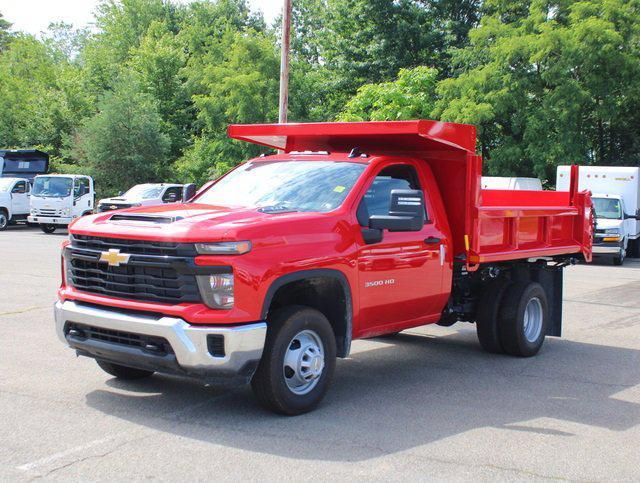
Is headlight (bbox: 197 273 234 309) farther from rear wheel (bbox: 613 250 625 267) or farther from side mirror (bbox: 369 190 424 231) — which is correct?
rear wheel (bbox: 613 250 625 267)

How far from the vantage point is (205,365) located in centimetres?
585

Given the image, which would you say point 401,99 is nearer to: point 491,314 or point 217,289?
point 491,314

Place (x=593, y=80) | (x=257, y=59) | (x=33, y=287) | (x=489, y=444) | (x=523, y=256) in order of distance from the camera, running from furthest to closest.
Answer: (x=257, y=59) → (x=593, y=80) → (x=33, y=287) → (x=523, y=256) → (x=489, y=444)

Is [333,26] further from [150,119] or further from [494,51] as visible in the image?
[494,51]

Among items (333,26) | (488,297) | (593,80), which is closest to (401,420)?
(488,297)

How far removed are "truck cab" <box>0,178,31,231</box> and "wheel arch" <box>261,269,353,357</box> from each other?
25867 millimetres

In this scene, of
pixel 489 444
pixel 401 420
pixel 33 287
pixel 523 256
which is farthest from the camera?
pixel 33 287

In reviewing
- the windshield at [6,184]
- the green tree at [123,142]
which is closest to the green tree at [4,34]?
the green tree at [123,142]

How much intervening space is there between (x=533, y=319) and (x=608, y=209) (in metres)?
15.5

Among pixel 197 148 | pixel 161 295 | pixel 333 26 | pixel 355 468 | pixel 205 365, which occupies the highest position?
pixel 333 26

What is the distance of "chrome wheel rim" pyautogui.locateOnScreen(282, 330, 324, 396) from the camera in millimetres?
6324

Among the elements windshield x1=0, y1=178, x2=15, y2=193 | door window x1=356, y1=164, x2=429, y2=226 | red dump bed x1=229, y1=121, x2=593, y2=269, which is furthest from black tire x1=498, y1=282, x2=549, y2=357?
windshield x1=0, y1=178, x2=15, y2=193

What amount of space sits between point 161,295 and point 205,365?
627mm

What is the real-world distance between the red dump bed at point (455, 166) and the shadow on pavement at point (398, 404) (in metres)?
1.16
